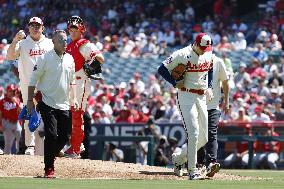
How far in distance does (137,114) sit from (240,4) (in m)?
13.2

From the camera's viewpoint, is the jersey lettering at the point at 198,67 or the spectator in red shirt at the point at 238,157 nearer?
the jersey lettering at the point at 198,67

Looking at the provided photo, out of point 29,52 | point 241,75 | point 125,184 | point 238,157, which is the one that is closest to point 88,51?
point 29,52

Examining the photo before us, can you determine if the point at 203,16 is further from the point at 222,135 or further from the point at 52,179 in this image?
the point at 52,179

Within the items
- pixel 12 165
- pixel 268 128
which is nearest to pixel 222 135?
pixel 268 128

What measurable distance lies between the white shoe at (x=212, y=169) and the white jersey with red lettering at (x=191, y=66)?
4.39 feet

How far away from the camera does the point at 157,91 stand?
3070 centimetres

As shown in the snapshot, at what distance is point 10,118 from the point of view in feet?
74.1

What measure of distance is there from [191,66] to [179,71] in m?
0.20

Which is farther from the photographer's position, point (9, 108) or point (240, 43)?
point (240, 43)

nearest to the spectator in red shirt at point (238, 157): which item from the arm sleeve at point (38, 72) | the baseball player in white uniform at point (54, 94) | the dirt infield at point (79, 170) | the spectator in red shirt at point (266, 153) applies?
the spectator in red shirt at point (266, 153)

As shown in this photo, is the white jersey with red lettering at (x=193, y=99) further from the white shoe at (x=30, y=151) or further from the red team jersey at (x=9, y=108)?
the red team jersey at (x=9, y=108)

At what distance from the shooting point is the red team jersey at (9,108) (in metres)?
22.7

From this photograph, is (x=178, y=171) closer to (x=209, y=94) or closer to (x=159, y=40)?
(x=209, y=94)

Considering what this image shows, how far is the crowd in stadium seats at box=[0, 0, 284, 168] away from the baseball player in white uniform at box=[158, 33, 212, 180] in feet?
29.5
